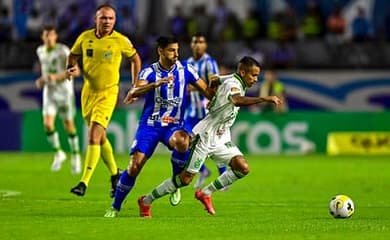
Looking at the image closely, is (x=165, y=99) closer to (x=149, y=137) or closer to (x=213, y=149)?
(x=149, y=137)

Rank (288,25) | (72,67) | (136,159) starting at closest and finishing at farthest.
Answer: (136,159)
(72,67)
(288,25)

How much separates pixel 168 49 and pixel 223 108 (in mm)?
989

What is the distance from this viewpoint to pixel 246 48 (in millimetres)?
31781

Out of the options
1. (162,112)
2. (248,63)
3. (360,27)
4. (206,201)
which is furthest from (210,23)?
(162,112)

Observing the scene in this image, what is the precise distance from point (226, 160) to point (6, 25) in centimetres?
2037

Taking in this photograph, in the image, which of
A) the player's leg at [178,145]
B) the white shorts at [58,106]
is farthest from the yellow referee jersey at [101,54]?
the white shorts at [58,106]

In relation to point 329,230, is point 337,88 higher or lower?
lower

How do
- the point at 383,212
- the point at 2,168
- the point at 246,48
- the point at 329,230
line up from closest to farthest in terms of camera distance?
the point at 329,230
the point at 383,212
the point at 2,168
the point at 246,48

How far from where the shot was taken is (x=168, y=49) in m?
12.9

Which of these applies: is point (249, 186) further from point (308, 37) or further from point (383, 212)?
point (308, 37)

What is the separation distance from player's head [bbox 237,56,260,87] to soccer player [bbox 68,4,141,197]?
7.69ft

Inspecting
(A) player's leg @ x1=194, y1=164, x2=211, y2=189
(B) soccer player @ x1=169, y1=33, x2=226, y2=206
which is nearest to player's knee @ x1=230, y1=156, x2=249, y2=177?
(B) soccer player @ x1=169, y1=33, x2=226, y2=206

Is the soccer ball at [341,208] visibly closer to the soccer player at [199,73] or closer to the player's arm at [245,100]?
the player's arm at [245,100]

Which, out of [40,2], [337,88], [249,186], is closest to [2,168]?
[249,186]
